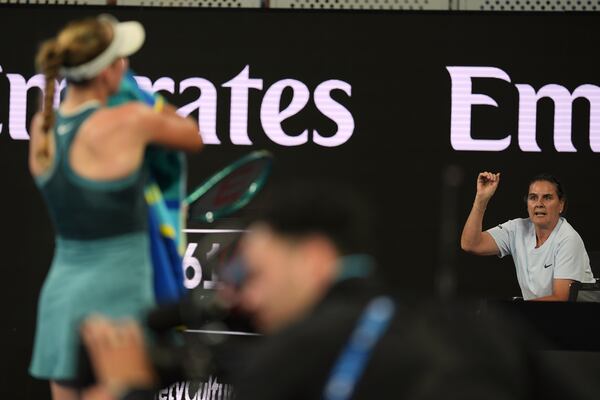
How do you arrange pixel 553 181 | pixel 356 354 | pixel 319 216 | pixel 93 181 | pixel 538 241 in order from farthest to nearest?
pixel 538 241 → pixel 553 181 → pixel 93 181 → pixel 319 216 → pixel 356 354

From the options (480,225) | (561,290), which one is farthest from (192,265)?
(561,290)

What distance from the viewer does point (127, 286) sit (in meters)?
3.24

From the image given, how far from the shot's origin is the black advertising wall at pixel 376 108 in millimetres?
6824

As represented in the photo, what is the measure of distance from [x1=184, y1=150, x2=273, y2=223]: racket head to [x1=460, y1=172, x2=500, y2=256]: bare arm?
2.90 m

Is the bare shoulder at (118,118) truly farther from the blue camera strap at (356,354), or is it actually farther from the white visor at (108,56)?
the blue camera strap at (356,354)

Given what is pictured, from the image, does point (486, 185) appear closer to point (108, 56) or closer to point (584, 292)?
point (584, 292)

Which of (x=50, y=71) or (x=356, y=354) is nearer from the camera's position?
(x=356, y=354)

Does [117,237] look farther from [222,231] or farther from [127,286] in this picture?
[222,231]

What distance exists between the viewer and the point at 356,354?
1515 mm

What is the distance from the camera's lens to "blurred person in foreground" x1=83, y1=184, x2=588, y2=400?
4.94 feet

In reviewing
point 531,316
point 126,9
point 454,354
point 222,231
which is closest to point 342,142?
point 222,231

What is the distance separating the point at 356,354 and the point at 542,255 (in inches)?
208

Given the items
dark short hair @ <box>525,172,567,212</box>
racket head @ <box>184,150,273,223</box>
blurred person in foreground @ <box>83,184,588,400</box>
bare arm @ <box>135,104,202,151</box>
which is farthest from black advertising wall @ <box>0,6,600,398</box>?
blurred person in foreground @ <box>83,184,588,400</box>

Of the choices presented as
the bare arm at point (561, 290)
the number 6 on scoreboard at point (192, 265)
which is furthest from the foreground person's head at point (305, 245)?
the number 6 on scoreboard at point (192, 265)
